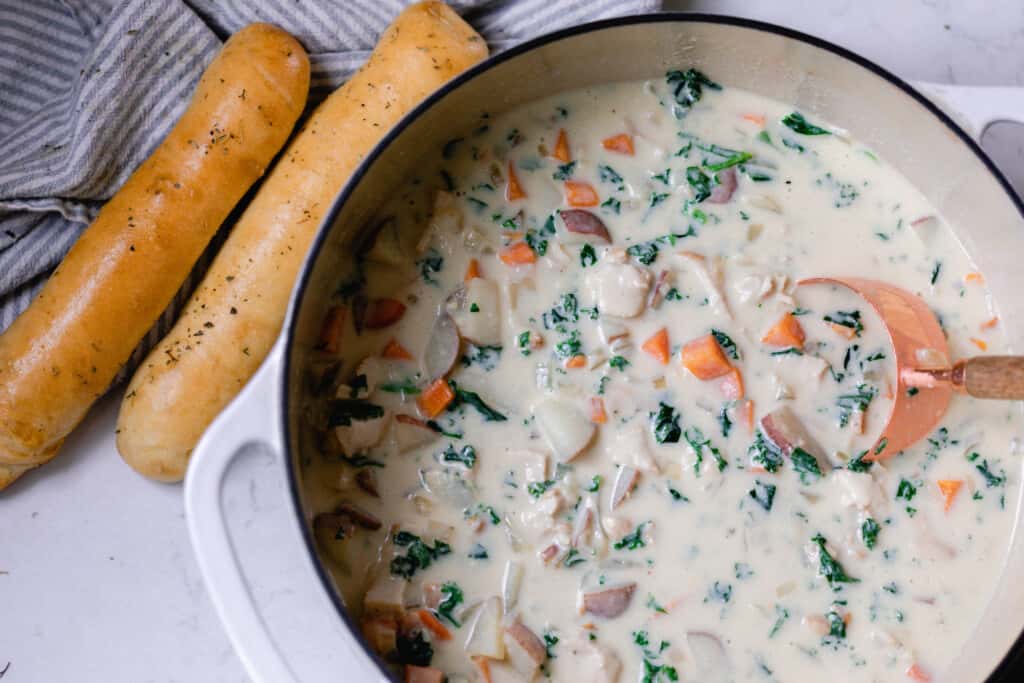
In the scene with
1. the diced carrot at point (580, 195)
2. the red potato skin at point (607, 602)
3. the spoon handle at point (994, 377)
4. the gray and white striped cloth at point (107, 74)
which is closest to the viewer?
the spoon handle at point (994, 377)

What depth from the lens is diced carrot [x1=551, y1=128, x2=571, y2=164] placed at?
2137mm

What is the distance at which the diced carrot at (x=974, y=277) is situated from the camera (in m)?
2.17

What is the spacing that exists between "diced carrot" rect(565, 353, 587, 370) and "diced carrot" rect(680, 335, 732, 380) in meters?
0.19

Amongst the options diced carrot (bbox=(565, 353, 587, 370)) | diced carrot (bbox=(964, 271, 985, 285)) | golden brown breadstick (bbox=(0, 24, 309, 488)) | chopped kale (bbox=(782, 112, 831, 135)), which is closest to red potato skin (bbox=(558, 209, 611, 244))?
diced carrot (bbox=(565, 353, 587, 370))

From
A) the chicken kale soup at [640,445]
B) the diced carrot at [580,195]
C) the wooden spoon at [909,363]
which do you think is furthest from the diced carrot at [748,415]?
the diced carrot at [580,195]

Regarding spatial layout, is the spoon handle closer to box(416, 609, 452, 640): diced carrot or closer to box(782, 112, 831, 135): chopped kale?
box(782, 112, 831, 135): chopped kale

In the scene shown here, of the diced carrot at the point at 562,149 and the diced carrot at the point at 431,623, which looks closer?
the diced carrot at the point at 431,623

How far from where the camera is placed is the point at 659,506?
2023 mm

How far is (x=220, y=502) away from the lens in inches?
71.3

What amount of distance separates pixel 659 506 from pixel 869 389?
459 mm

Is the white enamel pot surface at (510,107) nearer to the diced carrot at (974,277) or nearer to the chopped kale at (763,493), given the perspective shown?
the diced carrot at (974,277)

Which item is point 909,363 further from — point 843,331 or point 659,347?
point 659,347

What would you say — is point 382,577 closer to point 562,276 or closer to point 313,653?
point 313,653

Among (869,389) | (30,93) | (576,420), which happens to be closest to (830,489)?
(869,389)
